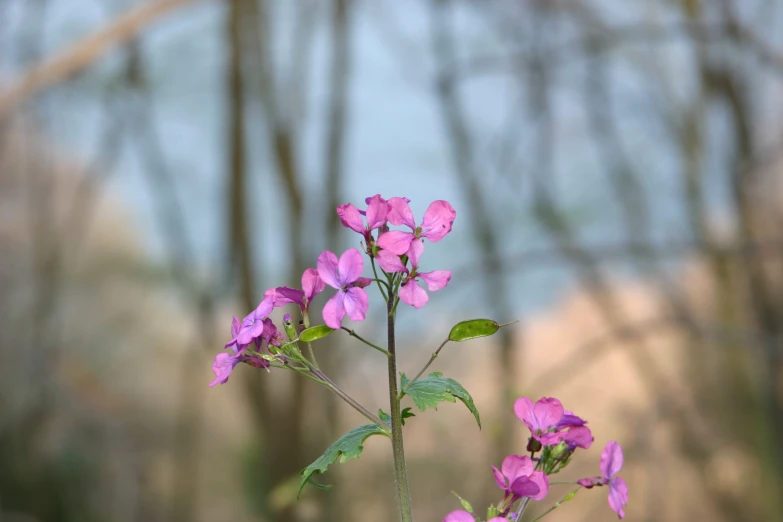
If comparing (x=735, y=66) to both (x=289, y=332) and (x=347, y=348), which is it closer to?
(x=347, y=348)

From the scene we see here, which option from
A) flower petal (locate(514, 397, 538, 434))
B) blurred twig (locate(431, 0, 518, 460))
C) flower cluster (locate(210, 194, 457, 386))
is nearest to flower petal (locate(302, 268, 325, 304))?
flower cluster (locate(210, 194, 457, 386))

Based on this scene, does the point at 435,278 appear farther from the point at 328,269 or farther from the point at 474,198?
the point at 474,198

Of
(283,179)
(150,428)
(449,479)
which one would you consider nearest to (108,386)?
(150,428)

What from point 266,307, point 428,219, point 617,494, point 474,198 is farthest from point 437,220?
point 474,198

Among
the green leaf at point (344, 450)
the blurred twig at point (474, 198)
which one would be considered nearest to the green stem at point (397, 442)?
the green leaf at point (344, 450)

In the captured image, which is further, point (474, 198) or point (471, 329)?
point (474, 198)

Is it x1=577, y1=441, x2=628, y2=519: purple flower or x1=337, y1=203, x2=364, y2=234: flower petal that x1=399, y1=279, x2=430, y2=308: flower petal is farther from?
x1=577, y1=441, x2=628, y2=519: purple flower
